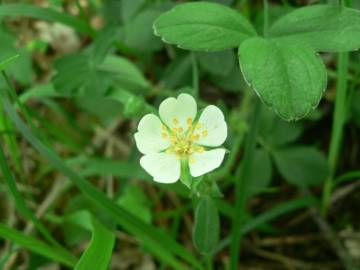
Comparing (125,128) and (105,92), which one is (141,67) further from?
(105,92)

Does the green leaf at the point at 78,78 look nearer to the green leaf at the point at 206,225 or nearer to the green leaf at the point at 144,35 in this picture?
the green leaf at the point at 144,35

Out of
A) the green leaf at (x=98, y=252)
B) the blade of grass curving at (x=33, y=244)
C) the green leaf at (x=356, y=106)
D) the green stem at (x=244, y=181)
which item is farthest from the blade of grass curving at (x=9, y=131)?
the green leaf at (x=356, y=106)

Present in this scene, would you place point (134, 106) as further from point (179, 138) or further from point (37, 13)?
point (37, 13)

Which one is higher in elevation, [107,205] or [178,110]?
[178,110]

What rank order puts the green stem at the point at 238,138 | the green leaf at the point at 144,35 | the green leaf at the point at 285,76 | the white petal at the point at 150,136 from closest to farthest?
the green leaf at the point at 285,76 → the white petal at the point at 150,136 → the green stem at the point at 238,138 → the green leaf at the point at 144,35

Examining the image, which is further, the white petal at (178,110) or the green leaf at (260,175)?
the green leaf at (260,175)

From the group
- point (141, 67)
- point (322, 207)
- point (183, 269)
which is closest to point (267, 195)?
point (322, 207)

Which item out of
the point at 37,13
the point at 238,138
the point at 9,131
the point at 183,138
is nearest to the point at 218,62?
the point at 238,138

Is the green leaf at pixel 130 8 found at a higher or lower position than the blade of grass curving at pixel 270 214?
higher
